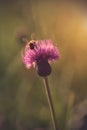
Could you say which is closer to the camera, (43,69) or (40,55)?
(43,69)

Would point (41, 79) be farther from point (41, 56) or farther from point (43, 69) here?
point (43, 69)

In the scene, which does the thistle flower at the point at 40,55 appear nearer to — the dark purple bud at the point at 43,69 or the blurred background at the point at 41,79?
the dark purple bud at the point at 43,69

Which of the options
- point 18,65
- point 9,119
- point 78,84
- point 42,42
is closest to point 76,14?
point 18,65

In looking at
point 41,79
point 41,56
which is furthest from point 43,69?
point 41,79

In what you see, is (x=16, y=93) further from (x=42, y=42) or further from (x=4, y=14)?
(x=4, y=14)

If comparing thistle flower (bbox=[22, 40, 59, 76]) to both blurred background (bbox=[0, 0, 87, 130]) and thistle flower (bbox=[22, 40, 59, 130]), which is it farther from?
blurred background (bbox=[0, 0, 87, 130])

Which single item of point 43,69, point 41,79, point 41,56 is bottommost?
point 43,69

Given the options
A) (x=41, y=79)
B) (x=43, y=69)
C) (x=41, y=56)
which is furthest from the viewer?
(x=41, y=79)

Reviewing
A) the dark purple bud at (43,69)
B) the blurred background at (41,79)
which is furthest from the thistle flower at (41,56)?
the blurred background at (41,79)
